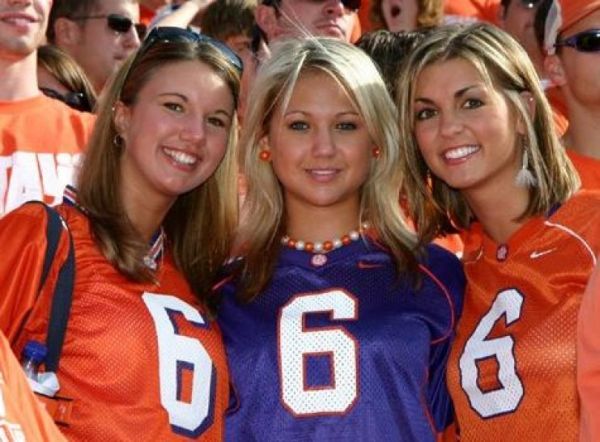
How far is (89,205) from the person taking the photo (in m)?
4.57

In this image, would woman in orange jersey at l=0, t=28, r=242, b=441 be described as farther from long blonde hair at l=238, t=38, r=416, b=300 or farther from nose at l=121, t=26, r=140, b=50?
nose at l=121, t=26, r=140, b=50

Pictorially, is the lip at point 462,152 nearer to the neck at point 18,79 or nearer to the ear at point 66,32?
the neck at point 18,79

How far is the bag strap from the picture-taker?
162 inches

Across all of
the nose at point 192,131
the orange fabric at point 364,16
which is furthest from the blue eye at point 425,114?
the orange fabric at point 364,16

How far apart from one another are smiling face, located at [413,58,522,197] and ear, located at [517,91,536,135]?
0.01m

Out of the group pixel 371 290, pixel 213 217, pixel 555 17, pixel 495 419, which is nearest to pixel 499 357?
pixel 495 419

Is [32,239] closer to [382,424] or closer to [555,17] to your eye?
[382,424]

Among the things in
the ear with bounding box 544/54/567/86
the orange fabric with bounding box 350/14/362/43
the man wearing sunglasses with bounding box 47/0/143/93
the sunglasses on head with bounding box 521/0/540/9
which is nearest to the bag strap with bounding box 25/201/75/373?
the ear with bounding box 544/54/567/86

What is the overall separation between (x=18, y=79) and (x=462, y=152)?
198cm

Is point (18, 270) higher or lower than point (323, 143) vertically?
lower

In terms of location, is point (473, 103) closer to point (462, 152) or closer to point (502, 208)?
point (462, 152)

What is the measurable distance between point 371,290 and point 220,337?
1.58 feet

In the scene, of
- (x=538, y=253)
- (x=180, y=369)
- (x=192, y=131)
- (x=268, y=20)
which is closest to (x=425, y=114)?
(x=538, y=253)

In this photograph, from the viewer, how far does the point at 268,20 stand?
6.43 metres
